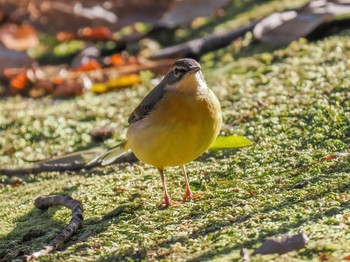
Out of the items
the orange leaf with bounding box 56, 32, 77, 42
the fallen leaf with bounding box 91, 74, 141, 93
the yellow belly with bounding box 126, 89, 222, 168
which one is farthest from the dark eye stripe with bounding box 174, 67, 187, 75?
the orange leaf with bounding box 56, 32, 77, 42

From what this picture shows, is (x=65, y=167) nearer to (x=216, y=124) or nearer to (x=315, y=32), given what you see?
(x=216, y=124)

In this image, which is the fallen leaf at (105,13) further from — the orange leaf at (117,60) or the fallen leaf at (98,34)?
the orange leaf at (117,60)

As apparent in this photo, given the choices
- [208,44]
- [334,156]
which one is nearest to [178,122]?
[334,156]

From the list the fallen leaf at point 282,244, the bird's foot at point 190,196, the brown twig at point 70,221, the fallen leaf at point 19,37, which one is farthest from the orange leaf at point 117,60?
the fallen leaf at point 282,244

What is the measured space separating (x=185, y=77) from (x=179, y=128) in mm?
364

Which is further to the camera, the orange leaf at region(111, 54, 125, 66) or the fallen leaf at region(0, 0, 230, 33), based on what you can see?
Result: the fallen leaf at region(0, 0, 230, 33)

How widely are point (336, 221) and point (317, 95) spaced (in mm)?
2263

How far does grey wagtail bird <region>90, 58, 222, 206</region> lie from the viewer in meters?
4.49

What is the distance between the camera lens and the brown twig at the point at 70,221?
398 centimetres

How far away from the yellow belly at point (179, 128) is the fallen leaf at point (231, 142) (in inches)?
28.9

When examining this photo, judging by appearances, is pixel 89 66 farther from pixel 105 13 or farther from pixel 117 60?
pixel 105 13

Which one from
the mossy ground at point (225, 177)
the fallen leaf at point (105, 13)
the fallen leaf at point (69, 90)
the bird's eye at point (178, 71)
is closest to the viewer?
the mossy ground at point (225, 177)

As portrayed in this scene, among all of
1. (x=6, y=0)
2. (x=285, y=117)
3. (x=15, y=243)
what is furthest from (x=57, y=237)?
(x=6, y=0)

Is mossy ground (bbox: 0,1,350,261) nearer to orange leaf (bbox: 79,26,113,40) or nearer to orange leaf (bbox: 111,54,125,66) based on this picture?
orange leaf (bbox: 111,54,125,66)
